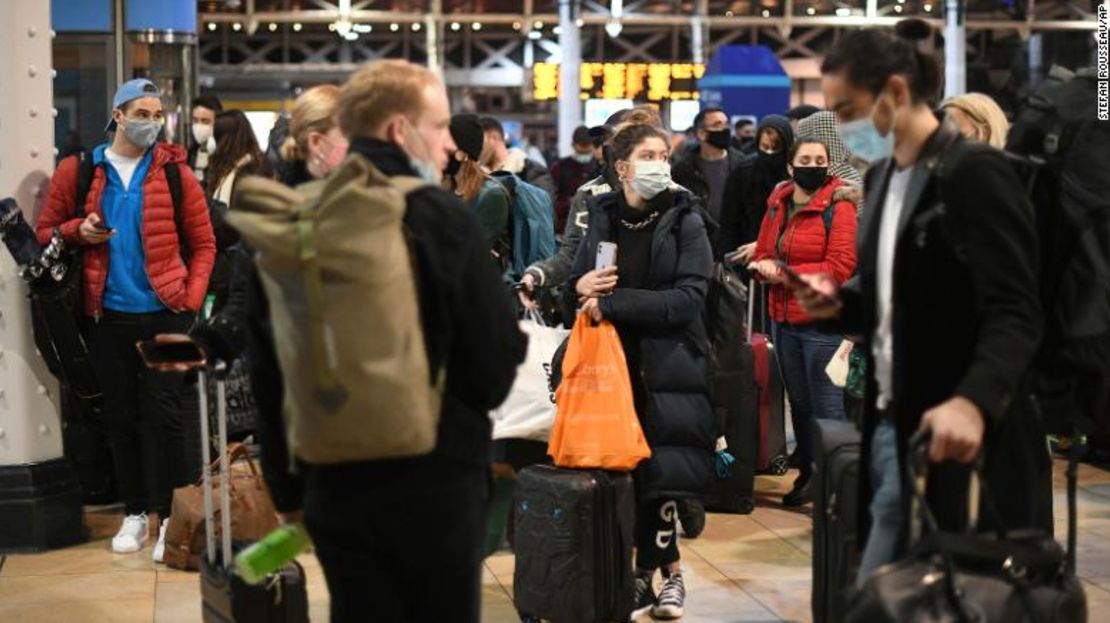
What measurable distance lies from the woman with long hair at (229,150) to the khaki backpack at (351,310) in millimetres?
4782

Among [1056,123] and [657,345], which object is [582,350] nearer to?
[657,345]

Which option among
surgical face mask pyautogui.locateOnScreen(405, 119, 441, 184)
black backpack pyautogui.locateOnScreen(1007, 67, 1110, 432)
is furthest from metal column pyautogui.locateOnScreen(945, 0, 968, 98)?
surgical face mask pyautogui.locateOnScreen(405, 119, 441, 184)

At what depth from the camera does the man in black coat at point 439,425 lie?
3.19 meters

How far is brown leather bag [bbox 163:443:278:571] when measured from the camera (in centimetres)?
648

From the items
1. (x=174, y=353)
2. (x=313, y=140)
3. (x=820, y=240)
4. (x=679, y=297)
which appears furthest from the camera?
(x=820, y=240)

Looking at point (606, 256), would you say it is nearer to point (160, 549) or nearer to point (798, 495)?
point (160, 549)

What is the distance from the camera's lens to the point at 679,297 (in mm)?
5613

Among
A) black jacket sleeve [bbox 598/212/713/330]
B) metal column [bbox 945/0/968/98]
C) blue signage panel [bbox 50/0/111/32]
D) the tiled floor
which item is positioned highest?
metal column [bbox 945/0/968/98]

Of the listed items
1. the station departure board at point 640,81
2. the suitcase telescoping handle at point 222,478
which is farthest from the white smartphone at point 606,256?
the station departure board at point 640,81

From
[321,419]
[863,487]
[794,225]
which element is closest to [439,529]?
[321,419]

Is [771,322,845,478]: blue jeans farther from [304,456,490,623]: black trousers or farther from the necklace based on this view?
[304,456,490,623]: black trousers

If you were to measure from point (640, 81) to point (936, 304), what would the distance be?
20.0 meters

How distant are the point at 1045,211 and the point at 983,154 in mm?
388

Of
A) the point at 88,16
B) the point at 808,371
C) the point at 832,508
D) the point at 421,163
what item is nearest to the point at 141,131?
the point at 808,371
